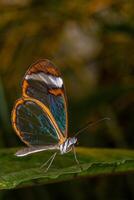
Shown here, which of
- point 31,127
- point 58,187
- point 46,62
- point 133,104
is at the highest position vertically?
point 46,62

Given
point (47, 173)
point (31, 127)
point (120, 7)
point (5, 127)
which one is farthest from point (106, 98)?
point (47, 173)

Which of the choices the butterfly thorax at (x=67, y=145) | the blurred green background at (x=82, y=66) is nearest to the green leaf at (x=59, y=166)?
the butterfly thorax at (x=67, y=145)

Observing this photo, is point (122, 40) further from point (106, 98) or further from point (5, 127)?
point (5, 127)

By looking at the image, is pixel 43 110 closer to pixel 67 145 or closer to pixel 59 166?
pixel 67 145

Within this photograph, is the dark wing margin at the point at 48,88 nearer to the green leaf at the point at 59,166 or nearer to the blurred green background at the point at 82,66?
the green leaf at the point at 59,166

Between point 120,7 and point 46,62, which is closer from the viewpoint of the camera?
point 46,62

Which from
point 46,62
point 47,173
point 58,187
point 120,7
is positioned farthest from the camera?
point 120,7

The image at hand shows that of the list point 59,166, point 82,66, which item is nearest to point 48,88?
point 59,166
